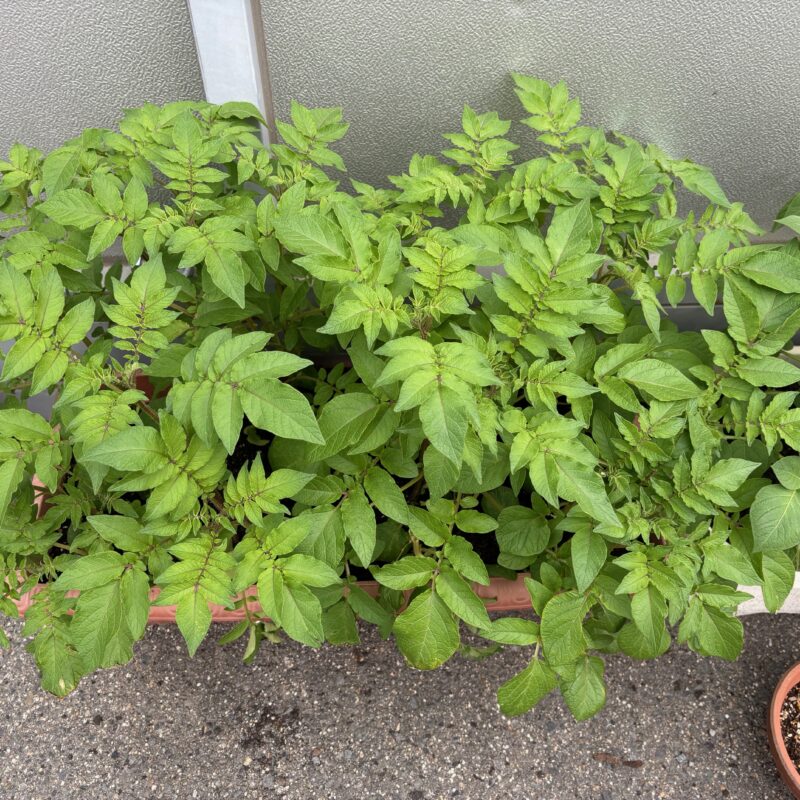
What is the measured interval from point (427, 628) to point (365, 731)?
754mm

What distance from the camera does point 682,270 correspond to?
53.8 inches

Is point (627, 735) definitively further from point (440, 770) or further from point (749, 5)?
point (749, 5)

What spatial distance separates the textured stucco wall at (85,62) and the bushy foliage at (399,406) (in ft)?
1.32

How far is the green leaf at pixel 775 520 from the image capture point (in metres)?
1.21

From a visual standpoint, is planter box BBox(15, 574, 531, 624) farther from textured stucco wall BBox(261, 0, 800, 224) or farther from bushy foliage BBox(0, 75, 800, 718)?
textured stucco wall BBox(261, 0, 800, 224)

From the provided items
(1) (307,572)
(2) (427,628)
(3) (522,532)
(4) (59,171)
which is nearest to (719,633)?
(3) (522,532)

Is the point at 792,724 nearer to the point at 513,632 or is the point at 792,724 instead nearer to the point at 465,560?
the point at 513,632

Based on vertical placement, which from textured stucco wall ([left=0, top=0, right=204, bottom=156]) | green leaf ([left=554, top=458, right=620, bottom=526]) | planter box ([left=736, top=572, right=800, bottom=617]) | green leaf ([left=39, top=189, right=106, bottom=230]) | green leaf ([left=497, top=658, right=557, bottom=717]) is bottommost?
planter box ([left=736, top=572, right=800, bottom=617])

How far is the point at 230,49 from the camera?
64.9 inches

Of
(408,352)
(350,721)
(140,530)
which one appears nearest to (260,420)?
(408,352)

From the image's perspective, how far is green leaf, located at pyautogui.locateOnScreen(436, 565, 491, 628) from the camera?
4.01 feet

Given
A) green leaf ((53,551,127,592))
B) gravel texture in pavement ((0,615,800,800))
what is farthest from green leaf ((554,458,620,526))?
gravel texture in pavement ((0,615,800,800))

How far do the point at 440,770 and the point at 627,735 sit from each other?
511mm

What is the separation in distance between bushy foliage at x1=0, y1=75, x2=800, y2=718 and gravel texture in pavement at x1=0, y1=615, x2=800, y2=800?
0.44 metres
